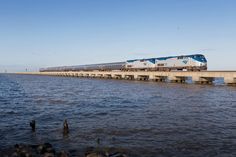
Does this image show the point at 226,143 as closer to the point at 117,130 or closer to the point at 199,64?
the point at 117,130

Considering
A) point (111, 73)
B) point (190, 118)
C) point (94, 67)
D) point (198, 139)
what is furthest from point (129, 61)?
point (198, 139)

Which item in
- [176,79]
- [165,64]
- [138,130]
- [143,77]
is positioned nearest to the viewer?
[138,130]

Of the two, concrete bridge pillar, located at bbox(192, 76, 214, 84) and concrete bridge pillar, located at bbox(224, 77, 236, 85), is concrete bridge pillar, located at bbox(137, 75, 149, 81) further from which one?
concrete bridge pillar, located at bbox(224, 77, 236, 85)

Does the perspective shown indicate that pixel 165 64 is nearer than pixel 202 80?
No

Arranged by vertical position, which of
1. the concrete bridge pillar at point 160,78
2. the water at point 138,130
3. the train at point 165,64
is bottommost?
the water at point 138,130

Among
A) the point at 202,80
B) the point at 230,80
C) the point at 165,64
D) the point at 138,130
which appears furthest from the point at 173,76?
the point at 138,130

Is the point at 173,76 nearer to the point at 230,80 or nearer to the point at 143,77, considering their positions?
the point at 230,80

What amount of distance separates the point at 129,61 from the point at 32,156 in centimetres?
9205

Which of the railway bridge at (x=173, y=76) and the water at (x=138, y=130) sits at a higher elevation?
the railway bridge at (x=173, y=76)

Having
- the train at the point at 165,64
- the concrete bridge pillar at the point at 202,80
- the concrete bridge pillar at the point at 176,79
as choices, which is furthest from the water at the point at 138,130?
the concrete bridge pillar at the point at 176,79

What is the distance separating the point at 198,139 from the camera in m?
16.5

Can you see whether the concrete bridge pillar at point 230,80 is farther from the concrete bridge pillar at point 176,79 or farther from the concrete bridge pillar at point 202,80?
the concrete bridge pillar at point 176,79

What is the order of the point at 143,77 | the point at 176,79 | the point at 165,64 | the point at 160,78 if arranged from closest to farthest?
the point at 176,79 < the point at 160,78 < the point at 165,64 < the point at 143,77

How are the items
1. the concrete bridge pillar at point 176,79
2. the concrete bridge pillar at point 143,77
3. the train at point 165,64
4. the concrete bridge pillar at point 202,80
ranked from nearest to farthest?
the concrete bridge pillar at point 202,80
the train at point 165,64
the concrete bridge pillar at point 176,79
the concrete bridge pillar at point 143,77
